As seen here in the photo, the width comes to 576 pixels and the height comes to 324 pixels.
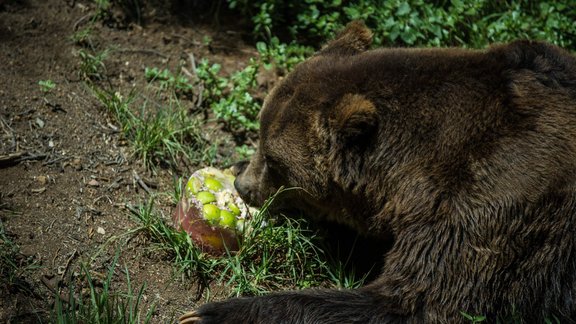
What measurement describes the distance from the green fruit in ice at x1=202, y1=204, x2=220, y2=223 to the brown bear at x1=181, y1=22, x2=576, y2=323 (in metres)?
0.71

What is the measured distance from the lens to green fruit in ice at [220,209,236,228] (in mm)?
4770

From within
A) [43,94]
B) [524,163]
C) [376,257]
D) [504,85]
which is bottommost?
[376,257]

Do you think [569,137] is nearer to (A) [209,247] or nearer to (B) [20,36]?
(A) [209,247]

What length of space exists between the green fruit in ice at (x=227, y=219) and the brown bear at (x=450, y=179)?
28.1 inches

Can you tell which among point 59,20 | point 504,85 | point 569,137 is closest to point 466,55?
point 504,85

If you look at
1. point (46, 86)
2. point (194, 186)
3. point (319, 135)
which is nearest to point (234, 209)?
point (194, 186)

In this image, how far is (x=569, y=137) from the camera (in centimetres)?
397

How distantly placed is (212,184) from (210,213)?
324 mm

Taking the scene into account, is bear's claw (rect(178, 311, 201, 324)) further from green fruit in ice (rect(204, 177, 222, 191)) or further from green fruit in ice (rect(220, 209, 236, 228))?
green fruit in ice (rect(204, 177, 222, 191))

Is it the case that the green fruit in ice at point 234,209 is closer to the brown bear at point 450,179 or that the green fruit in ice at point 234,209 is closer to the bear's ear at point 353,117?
the brown bear at point 450,179

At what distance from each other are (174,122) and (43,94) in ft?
3.44

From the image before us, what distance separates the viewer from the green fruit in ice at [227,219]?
4770mm

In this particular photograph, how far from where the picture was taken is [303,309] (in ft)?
13.4

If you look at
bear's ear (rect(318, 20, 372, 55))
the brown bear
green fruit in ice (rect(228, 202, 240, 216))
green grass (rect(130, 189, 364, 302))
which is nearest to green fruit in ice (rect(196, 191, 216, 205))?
green fruit in ice (rect(228, 202, 240, 216))
